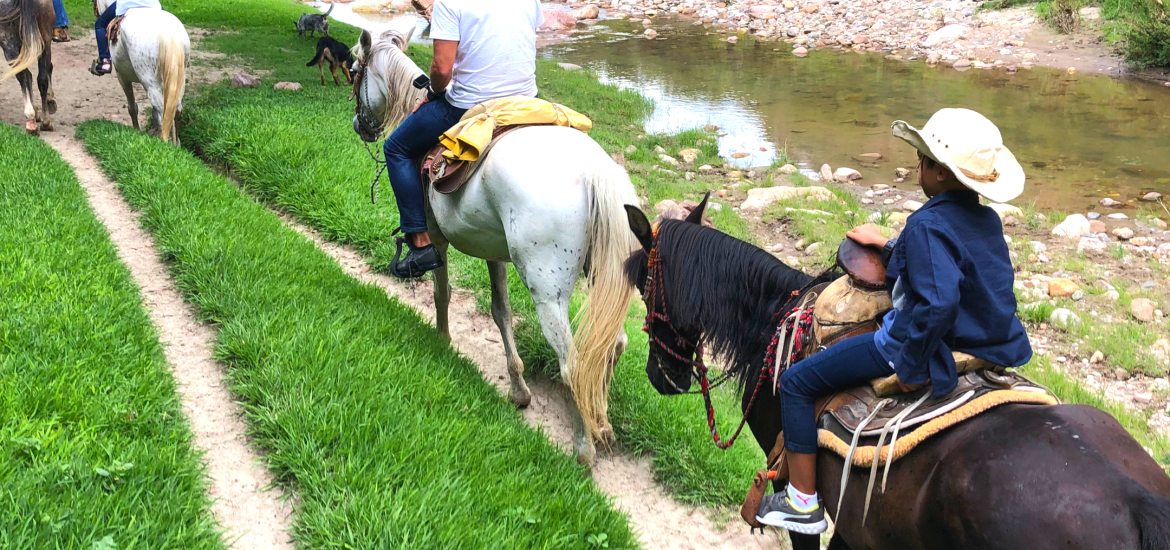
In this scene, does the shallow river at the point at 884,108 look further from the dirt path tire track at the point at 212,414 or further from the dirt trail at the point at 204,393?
the dirt path tire track at the point at 212,414

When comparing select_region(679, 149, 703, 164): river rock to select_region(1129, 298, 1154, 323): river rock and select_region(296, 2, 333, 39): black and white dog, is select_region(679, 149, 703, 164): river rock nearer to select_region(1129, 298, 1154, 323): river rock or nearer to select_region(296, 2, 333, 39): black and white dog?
select_region(1129, 298, 1154, 323): river rock

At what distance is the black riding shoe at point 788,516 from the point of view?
2.62m

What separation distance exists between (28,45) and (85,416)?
8346 mm

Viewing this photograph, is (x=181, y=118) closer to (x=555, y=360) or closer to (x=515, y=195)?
(x=555, y=360)

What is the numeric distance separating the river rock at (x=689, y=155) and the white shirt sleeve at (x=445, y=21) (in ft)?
27.7

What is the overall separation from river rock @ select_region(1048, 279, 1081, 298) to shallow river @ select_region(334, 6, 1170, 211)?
3.59 m

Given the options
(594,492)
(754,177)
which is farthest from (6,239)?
(754,177)

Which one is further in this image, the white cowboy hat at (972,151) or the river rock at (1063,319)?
the river rock at (1063,319)

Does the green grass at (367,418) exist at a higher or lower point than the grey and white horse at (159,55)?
lower

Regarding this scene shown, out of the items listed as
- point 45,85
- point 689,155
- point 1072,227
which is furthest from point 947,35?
point 45,85

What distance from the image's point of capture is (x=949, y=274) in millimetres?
2156

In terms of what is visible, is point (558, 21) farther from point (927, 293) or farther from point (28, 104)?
point (927, 293)

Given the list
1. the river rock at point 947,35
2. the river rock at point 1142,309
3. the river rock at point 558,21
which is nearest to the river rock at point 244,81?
the river rock at point 1142,309

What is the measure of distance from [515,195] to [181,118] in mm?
7548
